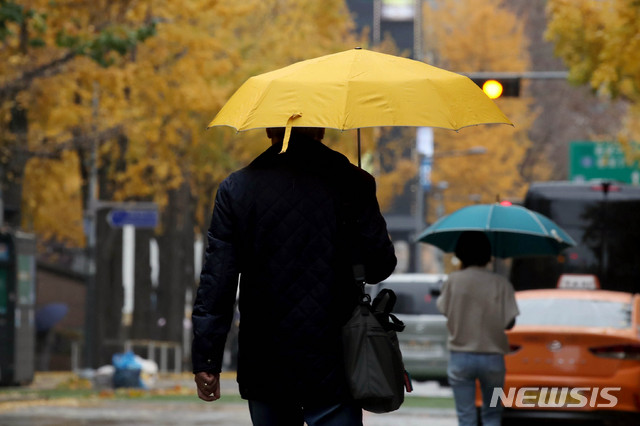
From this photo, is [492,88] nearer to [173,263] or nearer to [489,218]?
[489,218]

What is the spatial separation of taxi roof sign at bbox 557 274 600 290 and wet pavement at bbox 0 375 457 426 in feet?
15.2

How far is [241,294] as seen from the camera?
5.50m

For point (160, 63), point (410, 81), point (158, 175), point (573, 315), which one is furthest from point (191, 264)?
point (410, 81)

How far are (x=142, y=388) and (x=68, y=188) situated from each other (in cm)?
1348

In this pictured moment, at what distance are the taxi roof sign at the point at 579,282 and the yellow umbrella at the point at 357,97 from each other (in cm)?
1620

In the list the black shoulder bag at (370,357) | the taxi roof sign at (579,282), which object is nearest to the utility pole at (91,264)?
the taxi roof sign at (579,282)

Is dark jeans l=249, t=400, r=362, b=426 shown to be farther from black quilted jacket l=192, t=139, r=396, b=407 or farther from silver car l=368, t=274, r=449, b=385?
silver car l=368, t=274, r=449, b=385

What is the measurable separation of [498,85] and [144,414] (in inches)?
235

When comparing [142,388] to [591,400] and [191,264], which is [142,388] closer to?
[591,400]

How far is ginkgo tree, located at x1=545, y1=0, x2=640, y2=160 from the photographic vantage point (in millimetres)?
21609

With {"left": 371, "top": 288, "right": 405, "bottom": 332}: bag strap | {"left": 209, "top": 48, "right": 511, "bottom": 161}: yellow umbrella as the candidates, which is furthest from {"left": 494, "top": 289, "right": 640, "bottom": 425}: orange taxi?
{"left": 371, "top": 288, "right": 405, "bottom": 332}: bag strap

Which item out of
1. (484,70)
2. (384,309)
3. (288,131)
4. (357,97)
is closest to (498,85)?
(357,97)

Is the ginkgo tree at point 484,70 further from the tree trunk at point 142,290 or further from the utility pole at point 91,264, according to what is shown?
the utility pole at point 91,264

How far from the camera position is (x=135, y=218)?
24406 mm
